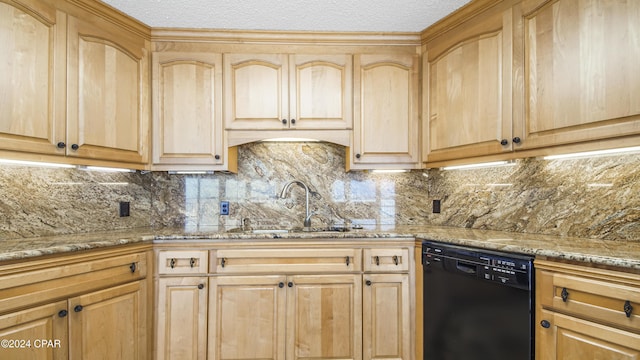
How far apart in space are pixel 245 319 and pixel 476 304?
1308 mm

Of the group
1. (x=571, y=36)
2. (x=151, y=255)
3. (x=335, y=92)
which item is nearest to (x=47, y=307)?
(x=151, y=255)

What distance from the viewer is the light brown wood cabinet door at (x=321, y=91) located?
236cm

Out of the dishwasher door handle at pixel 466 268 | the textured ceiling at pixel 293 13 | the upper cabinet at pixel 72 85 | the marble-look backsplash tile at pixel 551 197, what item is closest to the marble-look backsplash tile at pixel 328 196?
the marble-look backsplash tile at pixel 551 197

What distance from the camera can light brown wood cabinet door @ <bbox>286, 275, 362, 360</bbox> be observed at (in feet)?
6.65

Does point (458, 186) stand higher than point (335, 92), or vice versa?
point (335, 92)

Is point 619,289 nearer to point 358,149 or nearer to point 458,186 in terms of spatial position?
point 458,186

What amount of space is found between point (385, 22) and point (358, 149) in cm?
87

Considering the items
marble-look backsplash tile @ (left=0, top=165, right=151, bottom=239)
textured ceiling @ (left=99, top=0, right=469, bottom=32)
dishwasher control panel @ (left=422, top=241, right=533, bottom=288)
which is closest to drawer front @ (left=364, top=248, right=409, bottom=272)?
dishwasher control panel @ (left=422, top=241, right=533, bottom=288)

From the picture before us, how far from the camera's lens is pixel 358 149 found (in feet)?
7.80

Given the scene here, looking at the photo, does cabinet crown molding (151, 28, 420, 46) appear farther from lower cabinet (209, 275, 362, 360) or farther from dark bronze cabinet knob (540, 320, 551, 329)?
dark bronze cabinet knob (540, 320, 551, 329)

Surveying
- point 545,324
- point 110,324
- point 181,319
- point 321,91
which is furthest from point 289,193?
point 545,324

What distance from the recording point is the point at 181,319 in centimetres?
200

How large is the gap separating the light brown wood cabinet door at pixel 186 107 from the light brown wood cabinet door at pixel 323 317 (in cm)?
115

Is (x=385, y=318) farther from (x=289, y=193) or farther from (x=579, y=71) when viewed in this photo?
(x=579, y=71)
